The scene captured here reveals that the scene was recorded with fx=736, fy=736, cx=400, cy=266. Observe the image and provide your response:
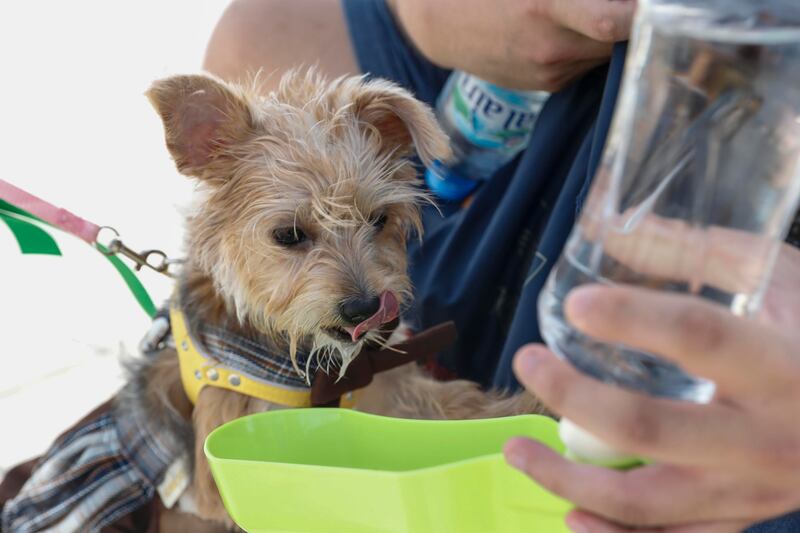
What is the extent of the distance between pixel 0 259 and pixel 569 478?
121 inches

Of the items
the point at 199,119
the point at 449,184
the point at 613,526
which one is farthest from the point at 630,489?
the point at 449,184

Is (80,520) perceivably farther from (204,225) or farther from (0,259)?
(0,259)

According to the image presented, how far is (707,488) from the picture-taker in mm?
727

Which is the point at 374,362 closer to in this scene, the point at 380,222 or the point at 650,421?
the point at 380,222

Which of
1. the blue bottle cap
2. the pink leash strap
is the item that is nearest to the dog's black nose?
the pink leash strap

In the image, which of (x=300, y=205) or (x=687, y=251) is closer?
(x=687, y=251)

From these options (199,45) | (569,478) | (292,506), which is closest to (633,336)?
(569,478)

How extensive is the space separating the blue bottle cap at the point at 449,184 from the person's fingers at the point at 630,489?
142 cm

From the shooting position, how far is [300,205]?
159cm

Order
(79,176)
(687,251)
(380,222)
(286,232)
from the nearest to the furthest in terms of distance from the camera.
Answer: (687,251), (286,232), (380,222), (79,176)

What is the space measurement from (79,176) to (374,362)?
247 centimetres

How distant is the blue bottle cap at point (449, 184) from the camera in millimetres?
2113

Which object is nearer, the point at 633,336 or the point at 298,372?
the point at 633,336

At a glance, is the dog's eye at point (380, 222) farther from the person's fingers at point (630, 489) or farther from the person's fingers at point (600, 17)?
the person's fingers at point (630, 489)
